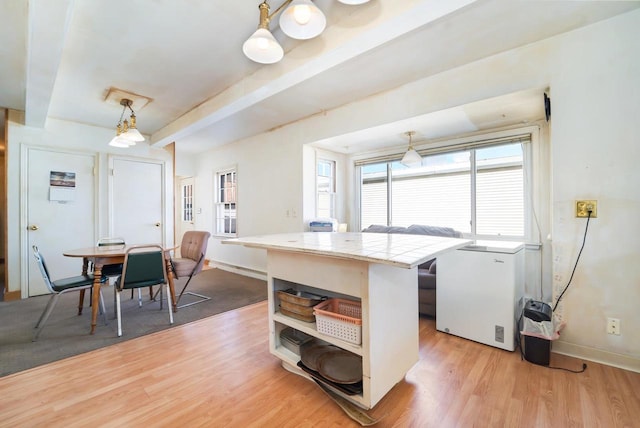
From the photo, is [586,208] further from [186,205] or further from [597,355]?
[186,205]

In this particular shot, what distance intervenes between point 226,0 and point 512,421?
305 cm

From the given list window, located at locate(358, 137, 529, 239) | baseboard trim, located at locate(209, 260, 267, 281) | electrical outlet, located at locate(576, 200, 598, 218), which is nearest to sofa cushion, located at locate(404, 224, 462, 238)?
window, located at locate(358, 137, 529, 239)

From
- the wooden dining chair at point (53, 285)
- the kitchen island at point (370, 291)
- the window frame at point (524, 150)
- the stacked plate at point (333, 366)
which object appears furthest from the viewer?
the window frame at point (524, 150)

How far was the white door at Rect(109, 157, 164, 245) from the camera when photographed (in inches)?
181

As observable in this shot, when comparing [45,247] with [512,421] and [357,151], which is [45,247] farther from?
[512,421]

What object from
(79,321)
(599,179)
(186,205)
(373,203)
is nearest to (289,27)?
(599,179)

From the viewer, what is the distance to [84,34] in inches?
85.4

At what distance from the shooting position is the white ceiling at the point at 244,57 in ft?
6.10

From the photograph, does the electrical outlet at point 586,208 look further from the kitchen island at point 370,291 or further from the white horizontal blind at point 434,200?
the white horizontal blind at point 434,200

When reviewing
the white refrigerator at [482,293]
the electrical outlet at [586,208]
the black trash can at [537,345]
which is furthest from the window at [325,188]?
the electrical outlet at [586,208]

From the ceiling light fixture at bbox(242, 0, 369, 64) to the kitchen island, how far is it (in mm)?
1250

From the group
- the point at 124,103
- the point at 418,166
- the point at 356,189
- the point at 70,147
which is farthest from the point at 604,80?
the point at 70,147

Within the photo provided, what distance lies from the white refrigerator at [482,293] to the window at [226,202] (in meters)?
4.11

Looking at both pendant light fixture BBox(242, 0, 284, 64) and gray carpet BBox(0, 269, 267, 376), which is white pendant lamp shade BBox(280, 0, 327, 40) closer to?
pendant light fixture BBox(242, 0, 284, 64)
